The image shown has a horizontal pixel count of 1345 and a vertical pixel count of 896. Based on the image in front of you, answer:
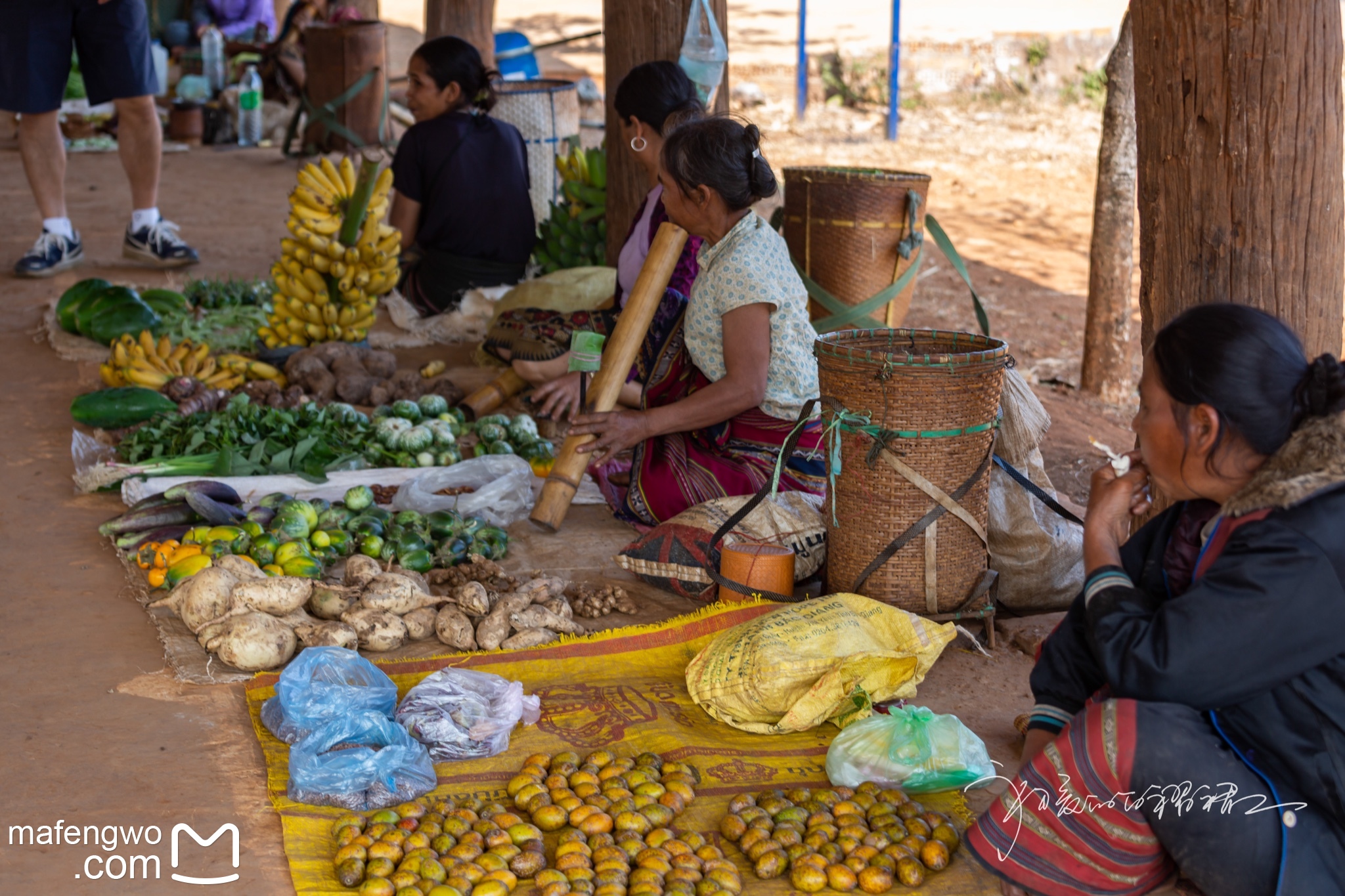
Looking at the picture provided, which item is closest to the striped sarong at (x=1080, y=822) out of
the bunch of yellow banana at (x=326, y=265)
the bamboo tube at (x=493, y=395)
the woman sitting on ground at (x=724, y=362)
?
the woman sitting on ground at (x=724, y=362)

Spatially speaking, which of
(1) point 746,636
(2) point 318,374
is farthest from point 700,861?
(2) point 318,374

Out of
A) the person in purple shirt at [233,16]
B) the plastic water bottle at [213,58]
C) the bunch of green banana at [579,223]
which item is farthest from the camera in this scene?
the person in purple shirt at [233,16]

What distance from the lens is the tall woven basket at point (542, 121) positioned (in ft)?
22.9

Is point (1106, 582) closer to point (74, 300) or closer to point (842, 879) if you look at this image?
point (842, 879)

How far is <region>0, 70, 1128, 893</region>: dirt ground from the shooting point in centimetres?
232

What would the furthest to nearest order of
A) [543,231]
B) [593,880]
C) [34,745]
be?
[543,231], [34,745], [593,880]

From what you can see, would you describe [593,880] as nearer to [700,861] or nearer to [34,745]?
[700,861]

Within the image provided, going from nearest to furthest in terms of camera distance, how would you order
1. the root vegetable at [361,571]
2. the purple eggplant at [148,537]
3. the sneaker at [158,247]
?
the root vegetable at [361,571] < the purple eggplant at [148,537] < the sneaker at [158,247]

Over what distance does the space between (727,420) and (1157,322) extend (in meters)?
1.22

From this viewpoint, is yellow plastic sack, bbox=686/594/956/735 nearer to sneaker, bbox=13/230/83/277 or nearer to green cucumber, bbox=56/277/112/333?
green cucumber, bbox=56/277/112/333

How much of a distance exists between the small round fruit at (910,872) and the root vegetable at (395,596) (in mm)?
1478

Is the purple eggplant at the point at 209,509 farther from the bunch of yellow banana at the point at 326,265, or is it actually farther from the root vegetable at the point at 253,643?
the bunch of yellow banana at the point at 326,265

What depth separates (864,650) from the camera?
2699 mm

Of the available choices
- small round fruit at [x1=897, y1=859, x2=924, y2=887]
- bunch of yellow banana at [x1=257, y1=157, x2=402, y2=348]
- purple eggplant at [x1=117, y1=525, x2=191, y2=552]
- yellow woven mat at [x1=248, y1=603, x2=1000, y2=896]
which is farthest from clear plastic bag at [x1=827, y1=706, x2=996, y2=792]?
bunch of yellow banana at [x1=257, y1=157, x2=402, y2=348]
